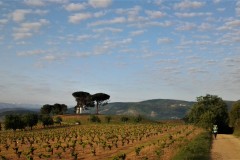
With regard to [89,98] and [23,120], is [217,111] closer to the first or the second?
[23,120]

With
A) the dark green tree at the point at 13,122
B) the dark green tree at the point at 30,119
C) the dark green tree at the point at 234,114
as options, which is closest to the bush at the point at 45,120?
the dark green tree at the point at 30,119

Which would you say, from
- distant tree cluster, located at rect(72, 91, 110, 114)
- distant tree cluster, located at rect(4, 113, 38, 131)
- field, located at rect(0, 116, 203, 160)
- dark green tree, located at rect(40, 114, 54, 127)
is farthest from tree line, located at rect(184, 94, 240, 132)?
distant tree cluster, located at rect(72, 91, 110, 114)

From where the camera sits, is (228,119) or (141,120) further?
(141,120)

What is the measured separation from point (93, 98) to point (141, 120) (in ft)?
135

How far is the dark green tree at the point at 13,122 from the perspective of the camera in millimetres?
106250

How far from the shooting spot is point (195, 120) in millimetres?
87375

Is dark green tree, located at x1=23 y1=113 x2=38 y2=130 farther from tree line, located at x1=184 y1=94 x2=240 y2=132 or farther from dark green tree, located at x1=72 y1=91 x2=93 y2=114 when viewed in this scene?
dark green tree, located at x1=72 y1=91 x2=93 y2=114

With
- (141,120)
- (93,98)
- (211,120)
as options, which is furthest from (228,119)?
(93,98)

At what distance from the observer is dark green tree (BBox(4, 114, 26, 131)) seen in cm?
10625

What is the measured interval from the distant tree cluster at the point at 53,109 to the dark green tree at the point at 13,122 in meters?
59.3

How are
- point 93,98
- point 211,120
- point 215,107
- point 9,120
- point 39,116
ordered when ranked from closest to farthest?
1. point 211,120
2. point 215,107
3. point 9,120
4. point 39,116
5. point 93,98

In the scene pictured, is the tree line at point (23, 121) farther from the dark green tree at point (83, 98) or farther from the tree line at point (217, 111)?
the tree line at point (217, 111)

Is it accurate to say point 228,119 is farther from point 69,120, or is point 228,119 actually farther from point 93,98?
point 93,98

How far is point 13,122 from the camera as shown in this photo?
10700cm
